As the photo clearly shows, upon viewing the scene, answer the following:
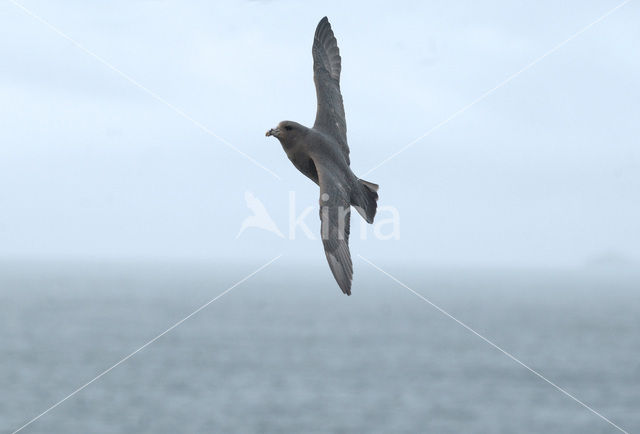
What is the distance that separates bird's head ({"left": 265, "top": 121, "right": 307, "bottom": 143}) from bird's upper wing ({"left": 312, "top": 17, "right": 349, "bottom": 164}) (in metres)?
1.84

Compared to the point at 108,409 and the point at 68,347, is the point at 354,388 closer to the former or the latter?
the point at 108,409

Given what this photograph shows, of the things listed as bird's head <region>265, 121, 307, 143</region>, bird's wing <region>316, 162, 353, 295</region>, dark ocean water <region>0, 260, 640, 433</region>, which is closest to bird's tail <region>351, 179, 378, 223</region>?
bird's wing <region>316, 162, 353, 295</region>

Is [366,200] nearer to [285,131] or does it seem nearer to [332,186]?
[332,186]

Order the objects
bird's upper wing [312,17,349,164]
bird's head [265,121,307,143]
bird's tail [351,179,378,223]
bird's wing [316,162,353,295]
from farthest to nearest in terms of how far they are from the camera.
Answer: bird's upper wing [312,17,349,164]
bird's tail [351,179,378,223]
bird's head [265,121,307,143]
bird's wing [316,162,353,295]

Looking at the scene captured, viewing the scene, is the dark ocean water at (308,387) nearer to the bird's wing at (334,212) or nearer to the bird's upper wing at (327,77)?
the bird's upper wing at (327,77)

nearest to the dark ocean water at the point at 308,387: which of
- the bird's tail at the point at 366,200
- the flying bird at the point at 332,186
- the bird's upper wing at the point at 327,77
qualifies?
the bird's upper wing at the point at 327,77

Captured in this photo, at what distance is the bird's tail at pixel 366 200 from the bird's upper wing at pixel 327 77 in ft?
3.48

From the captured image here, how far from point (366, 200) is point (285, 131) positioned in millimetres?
1187

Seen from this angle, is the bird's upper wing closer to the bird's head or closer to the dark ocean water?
the bird's head

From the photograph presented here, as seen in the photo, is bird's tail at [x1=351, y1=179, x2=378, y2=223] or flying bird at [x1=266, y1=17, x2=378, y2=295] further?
bird's tail at [x1=351, y1=179, x2=378, y2=223]

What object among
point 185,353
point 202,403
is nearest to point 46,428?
point 202,403

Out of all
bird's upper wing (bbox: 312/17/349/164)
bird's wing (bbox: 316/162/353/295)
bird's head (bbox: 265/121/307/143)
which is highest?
bird's upper wing (bbox: 312/17/349/164)

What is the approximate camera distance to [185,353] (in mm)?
187500

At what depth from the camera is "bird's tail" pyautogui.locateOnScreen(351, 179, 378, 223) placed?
743 cm
